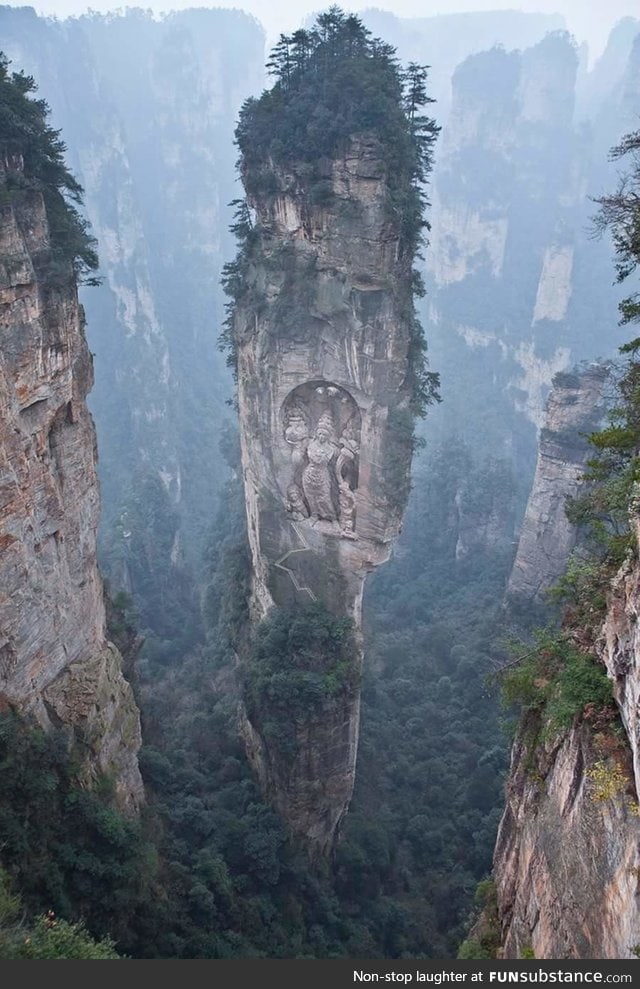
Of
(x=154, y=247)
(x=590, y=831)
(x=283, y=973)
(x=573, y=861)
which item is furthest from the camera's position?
(x=154, y=247)

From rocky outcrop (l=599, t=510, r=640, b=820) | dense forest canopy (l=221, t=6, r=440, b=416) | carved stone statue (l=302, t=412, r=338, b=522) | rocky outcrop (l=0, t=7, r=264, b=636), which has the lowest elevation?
rocky outcrop (l=599, t=510, r=640, b=820)

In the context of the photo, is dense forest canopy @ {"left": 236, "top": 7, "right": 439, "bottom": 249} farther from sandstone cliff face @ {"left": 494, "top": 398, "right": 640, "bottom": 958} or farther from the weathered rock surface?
the weathered rock surface

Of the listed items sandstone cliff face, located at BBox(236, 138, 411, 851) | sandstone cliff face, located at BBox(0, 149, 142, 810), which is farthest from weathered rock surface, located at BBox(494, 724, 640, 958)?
sandstone cliff face, located at BBox(236, 138, 411, 851)

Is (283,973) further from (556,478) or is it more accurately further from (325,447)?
(556,478)

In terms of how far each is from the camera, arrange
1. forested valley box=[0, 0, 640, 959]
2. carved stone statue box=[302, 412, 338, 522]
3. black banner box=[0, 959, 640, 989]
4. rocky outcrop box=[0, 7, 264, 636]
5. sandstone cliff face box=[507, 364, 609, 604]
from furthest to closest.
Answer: rocky outcrop box=[0, 7, 264, 636] → sandstone cliff face box=[507, 364, 609, 604] → carved stone statue box=[302, 412, 338, 522] → forested valley box=[0, 0, 640, 959] → black banner box=[0, 959, 640, 989]

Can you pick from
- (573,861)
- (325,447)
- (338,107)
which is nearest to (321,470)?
(325,447)

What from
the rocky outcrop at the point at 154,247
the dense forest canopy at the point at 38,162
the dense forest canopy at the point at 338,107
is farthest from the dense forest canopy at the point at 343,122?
the rocky outcrop at the point at 154,247

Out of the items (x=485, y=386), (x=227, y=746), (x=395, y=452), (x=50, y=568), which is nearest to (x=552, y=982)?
(x=50, y=568)
